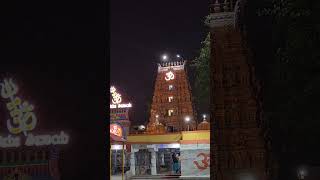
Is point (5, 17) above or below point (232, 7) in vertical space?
below

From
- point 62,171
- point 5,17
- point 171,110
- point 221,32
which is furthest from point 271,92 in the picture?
point 171,110

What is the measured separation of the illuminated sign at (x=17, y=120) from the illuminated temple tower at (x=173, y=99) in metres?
43.5

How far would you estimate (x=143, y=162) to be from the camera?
31609mm

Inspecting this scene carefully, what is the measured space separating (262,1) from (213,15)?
2.64 metres

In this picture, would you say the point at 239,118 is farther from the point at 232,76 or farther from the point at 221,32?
the point at 221,32

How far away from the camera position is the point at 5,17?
9148 millimetres

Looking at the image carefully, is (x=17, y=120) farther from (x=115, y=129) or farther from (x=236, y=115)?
(x=115, y=129)

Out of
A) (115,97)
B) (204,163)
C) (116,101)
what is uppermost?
(115,97)

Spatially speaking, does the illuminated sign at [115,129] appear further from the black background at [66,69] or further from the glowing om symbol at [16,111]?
the glowing om symbol at [16,111]

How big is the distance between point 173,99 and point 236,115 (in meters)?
39.6

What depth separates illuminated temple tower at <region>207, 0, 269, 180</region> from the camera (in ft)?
45.5

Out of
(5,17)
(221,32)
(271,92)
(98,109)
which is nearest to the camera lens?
(5,17)

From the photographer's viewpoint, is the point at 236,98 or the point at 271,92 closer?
the point at 271,92

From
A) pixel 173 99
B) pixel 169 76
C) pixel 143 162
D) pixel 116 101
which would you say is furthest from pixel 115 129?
pixel 116 101
